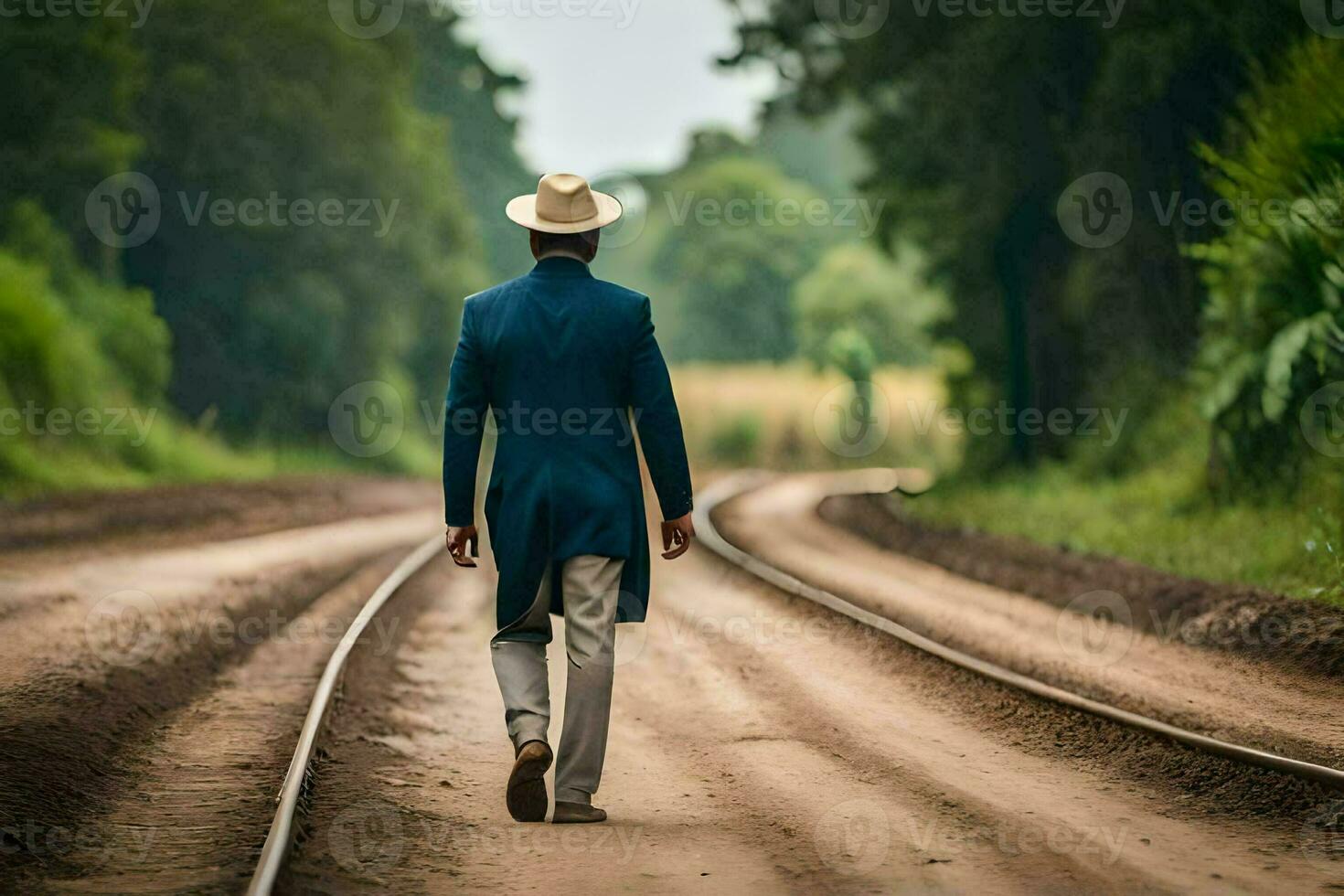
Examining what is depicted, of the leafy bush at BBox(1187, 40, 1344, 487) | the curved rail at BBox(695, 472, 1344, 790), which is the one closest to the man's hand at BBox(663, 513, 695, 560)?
the curved rail at BBox(695, 472, 1344, 790)

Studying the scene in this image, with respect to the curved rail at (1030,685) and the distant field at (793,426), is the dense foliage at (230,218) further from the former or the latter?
the curved rail at (1030,685)

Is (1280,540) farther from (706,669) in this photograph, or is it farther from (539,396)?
(539,396)

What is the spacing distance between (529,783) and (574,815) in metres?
0.23

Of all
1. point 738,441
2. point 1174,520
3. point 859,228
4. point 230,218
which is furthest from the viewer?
point 738,441

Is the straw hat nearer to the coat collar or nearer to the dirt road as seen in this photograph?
the coat collar

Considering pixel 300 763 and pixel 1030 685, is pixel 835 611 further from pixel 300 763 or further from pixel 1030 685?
pixel 300 763

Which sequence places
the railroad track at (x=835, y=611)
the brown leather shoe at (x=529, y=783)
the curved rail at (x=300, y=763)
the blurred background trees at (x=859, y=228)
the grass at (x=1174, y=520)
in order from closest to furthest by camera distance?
the curved rail at (x=300, y=763), the railroad track at (x=835, y=611), the brown leather shoe at (x=529, y=783), the grass at (x=1174, y=520), the blurred background trees at (x=859, y=228)

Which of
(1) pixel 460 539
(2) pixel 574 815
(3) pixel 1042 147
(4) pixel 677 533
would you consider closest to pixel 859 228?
(3) pixel 1042 147

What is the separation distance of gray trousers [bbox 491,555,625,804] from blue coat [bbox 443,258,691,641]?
6 centimetres

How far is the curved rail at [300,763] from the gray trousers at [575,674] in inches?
34.3

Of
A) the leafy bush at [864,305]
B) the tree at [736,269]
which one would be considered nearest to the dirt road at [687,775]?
the leafy bush at [864,305]

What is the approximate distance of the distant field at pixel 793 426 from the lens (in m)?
44.2

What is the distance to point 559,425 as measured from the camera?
514cm

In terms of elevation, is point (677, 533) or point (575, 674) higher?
point (677, 533)
